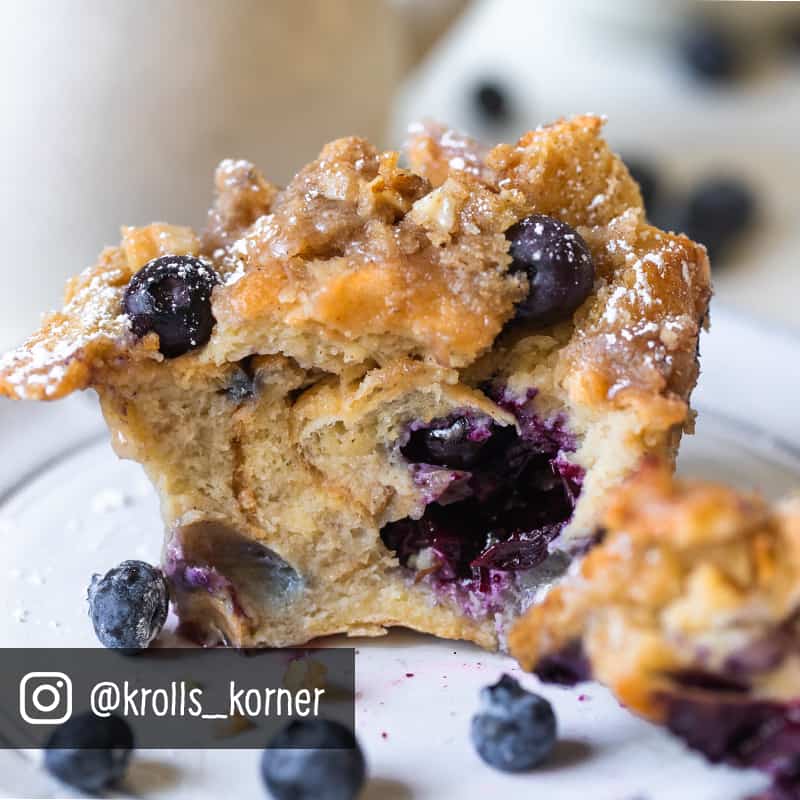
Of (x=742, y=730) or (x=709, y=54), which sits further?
(x=709, y=54)

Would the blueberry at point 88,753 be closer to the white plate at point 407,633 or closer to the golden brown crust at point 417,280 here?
the white plate at point 407,633

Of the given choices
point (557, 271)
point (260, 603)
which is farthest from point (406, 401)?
point (260, 603)

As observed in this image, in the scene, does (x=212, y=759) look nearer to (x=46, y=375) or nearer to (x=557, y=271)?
(x=46, y=375)

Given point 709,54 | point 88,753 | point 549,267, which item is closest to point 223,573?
point 88,753

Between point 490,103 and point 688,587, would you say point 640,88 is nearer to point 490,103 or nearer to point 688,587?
point 490,103

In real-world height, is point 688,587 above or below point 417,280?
below

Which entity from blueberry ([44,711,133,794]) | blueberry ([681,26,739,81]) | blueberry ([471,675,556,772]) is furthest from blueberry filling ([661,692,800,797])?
blueberry ([681,26,739,81])

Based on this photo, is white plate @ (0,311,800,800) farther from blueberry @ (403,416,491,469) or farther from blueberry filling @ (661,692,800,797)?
blueberry @ (403,416,491,469)
